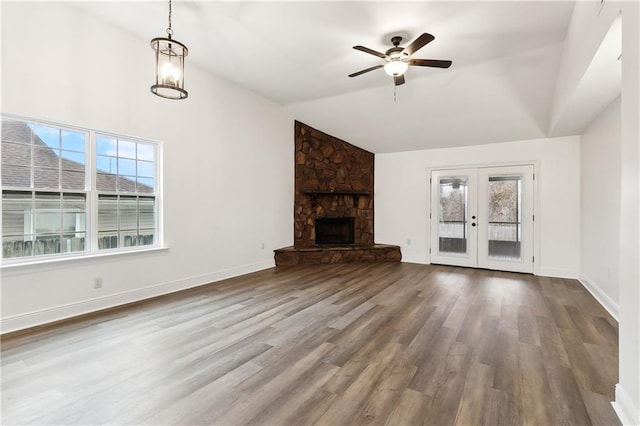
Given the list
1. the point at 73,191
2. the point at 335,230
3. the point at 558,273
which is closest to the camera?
the point at 73,191

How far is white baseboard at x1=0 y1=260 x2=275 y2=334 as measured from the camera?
2799mm

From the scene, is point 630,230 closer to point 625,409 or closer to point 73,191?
point 625,409

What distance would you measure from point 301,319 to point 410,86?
372cm

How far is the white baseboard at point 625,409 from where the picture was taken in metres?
1.50

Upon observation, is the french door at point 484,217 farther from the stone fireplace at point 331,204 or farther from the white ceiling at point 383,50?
the stone fireplace at point 331,204

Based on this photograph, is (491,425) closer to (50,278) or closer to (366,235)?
(50,278)

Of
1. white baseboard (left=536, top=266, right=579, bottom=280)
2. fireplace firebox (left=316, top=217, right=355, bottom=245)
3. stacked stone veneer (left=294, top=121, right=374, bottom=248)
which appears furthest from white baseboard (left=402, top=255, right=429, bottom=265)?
white baseboard (left=536, top=266, right=579, bottom=280)

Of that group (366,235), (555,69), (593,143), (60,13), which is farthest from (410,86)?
(60,13)

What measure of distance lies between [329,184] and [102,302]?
4579mm

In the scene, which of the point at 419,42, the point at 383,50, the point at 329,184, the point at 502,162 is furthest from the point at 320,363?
the point at 502,162

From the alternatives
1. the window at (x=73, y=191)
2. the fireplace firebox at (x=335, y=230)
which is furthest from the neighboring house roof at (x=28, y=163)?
the fireplace firebox at (x=335, y=230)

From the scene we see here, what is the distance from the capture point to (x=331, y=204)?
671 cm

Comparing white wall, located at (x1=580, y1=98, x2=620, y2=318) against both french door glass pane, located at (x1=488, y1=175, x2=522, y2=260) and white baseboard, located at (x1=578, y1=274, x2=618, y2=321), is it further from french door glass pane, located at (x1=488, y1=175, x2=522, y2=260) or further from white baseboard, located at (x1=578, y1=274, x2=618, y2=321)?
french door glass pane, located at (x1=488, y1=175, x2=522, y2=260)

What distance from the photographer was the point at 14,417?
166 centimetres
